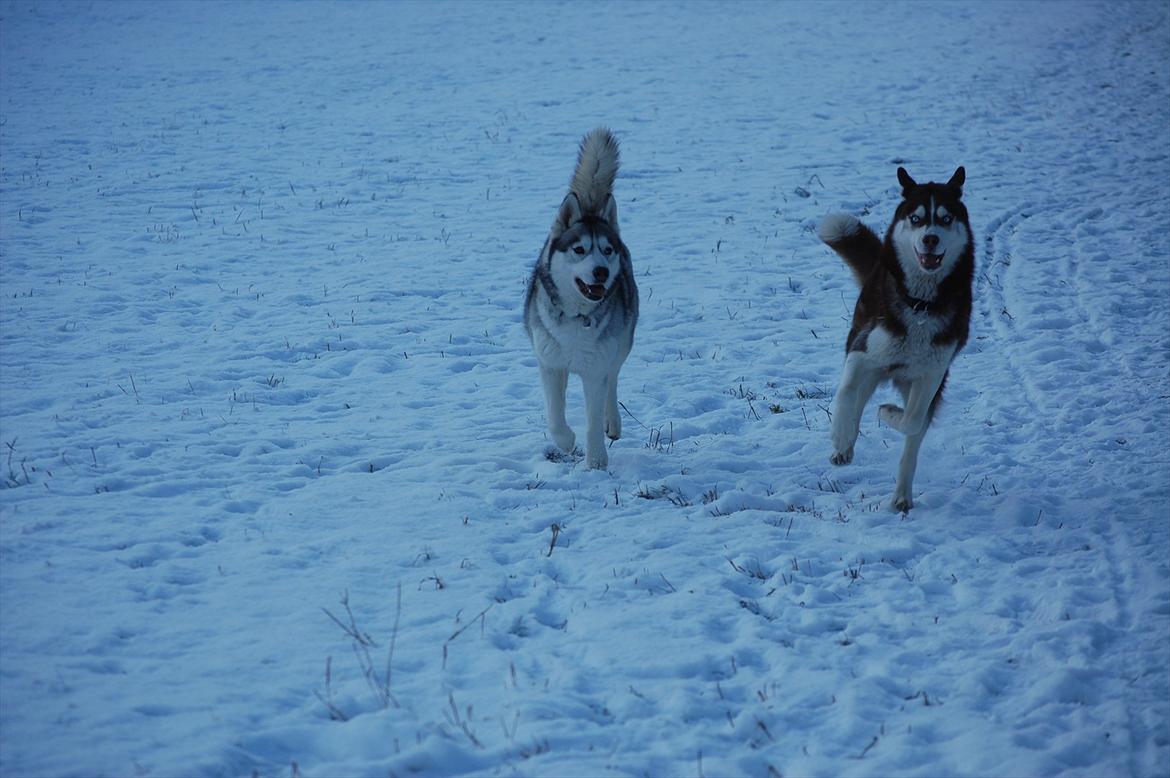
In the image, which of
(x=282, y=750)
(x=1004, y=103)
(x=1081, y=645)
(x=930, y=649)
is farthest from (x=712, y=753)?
(x=1004, y=103)

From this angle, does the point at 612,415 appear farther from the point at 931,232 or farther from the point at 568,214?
the point at 931,232

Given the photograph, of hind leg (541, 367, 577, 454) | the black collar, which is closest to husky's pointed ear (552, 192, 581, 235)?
hind leg (541, 367, 577, 454)

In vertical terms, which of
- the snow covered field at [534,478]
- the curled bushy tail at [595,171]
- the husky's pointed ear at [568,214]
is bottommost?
the snow covered field at [534,478]

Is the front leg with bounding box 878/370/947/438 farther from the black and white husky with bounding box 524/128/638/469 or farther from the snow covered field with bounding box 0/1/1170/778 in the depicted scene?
the black and white husky with bounding box 524/128/638/469

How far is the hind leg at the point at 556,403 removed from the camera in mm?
6398

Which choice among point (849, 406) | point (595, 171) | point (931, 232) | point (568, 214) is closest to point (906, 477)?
point (849, 406)

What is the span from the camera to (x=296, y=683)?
13.0ft

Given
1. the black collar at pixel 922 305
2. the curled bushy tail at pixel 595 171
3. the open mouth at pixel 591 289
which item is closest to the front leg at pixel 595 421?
the open mouth at pixel 591 289

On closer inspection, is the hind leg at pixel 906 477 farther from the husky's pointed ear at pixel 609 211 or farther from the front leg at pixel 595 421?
the husky's pointed ear at pixel 609 211

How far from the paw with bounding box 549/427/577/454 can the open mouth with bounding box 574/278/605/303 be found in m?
0.99

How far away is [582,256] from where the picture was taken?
6.13 m

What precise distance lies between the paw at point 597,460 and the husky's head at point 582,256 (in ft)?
3.33

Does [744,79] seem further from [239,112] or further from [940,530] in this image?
[940,530]

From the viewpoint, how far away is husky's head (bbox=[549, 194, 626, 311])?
6.04m
